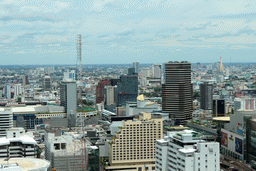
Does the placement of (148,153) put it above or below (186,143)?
below

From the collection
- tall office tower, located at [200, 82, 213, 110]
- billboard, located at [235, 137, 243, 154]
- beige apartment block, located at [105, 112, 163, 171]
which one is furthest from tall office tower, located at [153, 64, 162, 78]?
beige apartment block, located at [105, 112, 163, 171]

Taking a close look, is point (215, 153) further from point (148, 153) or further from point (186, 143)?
point (148, 153)

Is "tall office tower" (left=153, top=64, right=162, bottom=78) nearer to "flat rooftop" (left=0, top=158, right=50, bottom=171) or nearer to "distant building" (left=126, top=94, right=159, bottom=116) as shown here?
"distant building" (left=126, top=94, right=159, bottom=116)

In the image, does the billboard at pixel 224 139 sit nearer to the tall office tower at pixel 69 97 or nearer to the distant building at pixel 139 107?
the distant building at pixel 139 107

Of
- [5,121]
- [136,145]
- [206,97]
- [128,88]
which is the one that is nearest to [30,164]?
[136,145]

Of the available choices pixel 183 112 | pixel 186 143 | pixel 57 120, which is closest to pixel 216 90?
pixel 183 112

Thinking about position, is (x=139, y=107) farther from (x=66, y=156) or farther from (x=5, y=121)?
(x=66, y=156)

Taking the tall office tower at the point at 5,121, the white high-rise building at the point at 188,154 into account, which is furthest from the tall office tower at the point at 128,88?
the white high-rise building at the point at 188,154
